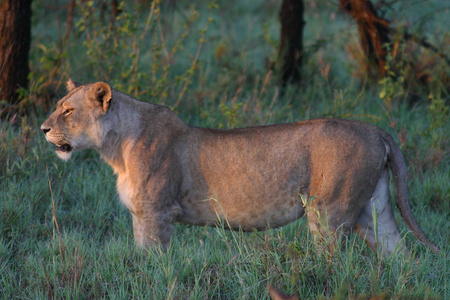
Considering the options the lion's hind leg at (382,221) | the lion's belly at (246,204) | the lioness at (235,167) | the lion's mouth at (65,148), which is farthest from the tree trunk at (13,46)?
the lion's hind leg at (382,221)

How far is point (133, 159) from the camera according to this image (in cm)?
415

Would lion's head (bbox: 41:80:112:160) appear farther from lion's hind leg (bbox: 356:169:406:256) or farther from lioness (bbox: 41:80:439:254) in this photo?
lion's hind leg (bbox: 356:169:406:256)

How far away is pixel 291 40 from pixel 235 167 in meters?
4.47

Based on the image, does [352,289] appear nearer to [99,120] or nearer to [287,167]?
[287,167]

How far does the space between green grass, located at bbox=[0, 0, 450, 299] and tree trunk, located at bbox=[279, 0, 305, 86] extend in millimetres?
188

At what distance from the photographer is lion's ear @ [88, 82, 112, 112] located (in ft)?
13.5

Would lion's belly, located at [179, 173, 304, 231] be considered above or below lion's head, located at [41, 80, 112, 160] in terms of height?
below

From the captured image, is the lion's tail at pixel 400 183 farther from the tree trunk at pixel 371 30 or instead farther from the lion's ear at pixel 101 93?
the tree trunk at pixel 371 30

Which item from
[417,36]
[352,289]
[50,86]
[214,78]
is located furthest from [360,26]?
[352,289]

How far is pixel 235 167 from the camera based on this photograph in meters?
4.20

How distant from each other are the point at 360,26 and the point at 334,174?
14.3 feet

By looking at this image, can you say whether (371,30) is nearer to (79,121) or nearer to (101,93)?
(101,93)

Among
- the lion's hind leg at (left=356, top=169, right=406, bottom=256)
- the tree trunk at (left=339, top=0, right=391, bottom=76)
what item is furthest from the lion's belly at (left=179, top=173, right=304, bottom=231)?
the tree trunk at (left=339, top=0, right=391, bottom=76)

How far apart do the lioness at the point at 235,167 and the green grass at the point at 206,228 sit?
0.23 m
